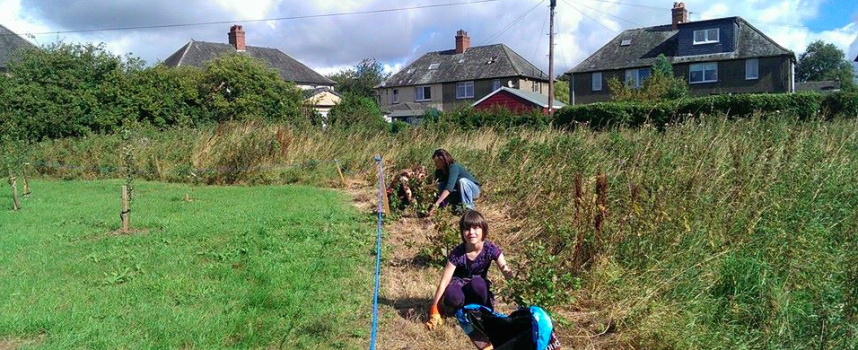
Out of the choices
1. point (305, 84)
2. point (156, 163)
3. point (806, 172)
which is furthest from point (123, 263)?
point (305, 84)

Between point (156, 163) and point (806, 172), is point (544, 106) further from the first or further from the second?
point (806, 172)

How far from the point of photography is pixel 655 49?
136 feet

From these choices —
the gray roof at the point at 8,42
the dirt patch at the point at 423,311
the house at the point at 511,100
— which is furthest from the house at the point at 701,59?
the gray roof at the point at 8,42

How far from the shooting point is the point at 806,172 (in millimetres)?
6055

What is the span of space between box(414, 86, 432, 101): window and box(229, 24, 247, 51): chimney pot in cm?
1420

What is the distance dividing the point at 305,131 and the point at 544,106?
906 inches

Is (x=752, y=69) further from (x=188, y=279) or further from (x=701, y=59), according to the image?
(x=188, y=279)

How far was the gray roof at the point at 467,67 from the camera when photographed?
4853 centimetres

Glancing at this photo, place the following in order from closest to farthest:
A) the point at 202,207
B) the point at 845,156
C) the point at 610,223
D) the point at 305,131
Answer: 1. the point at 610,223
2. the point at 845,156
3. the point at 202,207
4. the point at 305,131

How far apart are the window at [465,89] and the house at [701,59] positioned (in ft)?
28.7

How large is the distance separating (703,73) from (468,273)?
132ft

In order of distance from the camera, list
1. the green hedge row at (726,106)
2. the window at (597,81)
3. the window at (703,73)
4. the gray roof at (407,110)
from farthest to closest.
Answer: the gray roof at (407,110) < the window at (597,81) < the window at (703,73) < the green hedge row at (726,106)

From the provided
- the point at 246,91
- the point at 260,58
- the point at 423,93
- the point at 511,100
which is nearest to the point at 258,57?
the point at 260,58

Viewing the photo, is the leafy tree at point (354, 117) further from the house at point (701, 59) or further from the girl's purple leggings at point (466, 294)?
the house at point (701, 59)
